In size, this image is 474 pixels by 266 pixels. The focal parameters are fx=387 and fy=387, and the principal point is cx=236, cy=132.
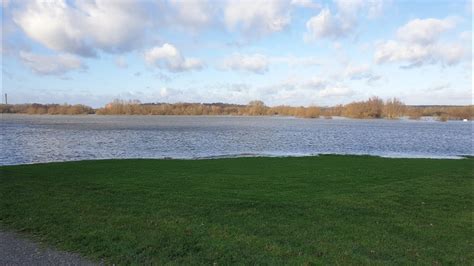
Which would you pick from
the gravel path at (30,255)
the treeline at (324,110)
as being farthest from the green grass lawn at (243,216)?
the treeline at (324,110)

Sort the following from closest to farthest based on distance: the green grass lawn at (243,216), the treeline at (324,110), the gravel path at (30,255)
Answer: the gravel path at (30,255) → the green grass lawn at (243,216) → the treeline at (324,110)

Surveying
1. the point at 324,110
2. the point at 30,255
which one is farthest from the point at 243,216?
the point at 324,110

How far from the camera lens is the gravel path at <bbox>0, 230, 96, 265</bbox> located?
6.19 meters

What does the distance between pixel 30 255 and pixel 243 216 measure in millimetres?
4419

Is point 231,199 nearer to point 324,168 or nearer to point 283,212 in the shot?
point 283,212

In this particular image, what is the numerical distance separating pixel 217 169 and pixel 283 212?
30.0 feet

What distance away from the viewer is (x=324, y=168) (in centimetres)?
1900

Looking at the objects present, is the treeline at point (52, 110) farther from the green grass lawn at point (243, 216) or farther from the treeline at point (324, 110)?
the green grass lawn at point (243, 216)

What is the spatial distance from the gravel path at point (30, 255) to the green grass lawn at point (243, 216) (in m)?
0.26

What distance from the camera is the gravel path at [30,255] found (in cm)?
619

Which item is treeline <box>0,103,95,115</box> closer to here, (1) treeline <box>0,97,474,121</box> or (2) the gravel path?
(1) treeline <box>0,97,474,121</box>

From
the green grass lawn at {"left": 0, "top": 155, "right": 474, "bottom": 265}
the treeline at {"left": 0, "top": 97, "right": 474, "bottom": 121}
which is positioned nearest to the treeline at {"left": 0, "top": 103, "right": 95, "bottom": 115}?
the treeline at {"left": 0, "top": 97, "right": 474, "bottom": 121}

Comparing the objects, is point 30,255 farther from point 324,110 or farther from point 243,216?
point 324,110

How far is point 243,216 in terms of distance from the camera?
29.6ft
